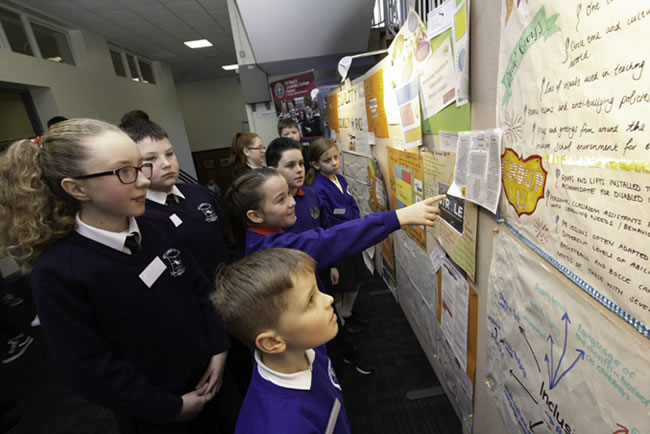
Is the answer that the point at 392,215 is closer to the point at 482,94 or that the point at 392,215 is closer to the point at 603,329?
the point at 482,94

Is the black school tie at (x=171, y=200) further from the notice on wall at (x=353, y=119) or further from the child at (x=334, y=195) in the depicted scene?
the notice on wall at (x=353, y=119)

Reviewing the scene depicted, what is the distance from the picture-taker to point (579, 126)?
0.53 m

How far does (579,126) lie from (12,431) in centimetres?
304

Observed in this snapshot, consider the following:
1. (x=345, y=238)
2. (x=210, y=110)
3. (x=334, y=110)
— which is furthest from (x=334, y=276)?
(x=210, y=110)

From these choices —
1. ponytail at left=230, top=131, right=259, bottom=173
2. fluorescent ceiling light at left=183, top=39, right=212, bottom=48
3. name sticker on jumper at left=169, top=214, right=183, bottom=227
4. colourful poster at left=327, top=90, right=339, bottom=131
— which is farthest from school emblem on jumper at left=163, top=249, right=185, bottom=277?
fluorescent ceiling light at left=183, top=39, right=212, bottom=48

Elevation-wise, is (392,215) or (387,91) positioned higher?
(387,91)

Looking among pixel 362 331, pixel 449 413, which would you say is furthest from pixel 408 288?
pixel 449 413

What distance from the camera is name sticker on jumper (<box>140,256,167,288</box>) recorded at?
902 millimetres

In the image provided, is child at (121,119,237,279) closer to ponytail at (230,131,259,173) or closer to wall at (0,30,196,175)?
ponytail at (230,131,259,173)

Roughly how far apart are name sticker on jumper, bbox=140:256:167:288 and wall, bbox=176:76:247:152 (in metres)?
8.75

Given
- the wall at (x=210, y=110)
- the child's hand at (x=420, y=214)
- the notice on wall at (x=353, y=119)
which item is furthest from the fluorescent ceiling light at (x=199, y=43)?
the child's hand at (x=420, y=214)

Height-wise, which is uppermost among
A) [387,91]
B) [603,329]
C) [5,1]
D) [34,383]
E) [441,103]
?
[5,1]

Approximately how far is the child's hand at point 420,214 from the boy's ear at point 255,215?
1.81 ft

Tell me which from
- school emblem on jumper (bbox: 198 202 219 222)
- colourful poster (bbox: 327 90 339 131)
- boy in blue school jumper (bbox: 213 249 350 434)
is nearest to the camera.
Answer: boy in blue school jumper (bbox: 213 249 350 434)
